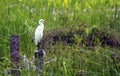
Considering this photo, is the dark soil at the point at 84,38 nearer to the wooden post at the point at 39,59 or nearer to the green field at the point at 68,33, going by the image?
the green field at the point at 68,33

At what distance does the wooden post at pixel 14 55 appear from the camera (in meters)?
2.93

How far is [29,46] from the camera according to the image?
13.1ft

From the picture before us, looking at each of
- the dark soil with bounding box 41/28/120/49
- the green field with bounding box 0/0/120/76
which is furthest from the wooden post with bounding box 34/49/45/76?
the dark soil with bounding box 41/28/120/49

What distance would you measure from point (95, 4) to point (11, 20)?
124 centimetres

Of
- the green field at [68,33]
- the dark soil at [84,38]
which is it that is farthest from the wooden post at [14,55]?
the dark soil at [84,38]

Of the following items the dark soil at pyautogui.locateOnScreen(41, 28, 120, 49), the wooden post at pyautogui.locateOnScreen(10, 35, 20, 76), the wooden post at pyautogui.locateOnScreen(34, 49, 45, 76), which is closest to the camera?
the wooden post at pyautogui.locateOnScreen(10, 35, 20, 76)

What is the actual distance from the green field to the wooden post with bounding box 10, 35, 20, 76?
6 cm

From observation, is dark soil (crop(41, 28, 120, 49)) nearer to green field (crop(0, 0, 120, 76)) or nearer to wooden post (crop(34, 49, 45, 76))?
green field (crop(0, 0, 120, 76))

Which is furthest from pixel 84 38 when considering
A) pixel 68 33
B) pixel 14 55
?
pixel 14 55

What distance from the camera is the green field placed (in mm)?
3189

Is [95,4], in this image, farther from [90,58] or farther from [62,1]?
[90,58]

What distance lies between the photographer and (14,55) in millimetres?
3078

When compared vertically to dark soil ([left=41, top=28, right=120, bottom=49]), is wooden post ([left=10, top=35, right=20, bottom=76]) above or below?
below

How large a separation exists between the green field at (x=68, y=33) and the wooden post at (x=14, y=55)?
65 millimetres
